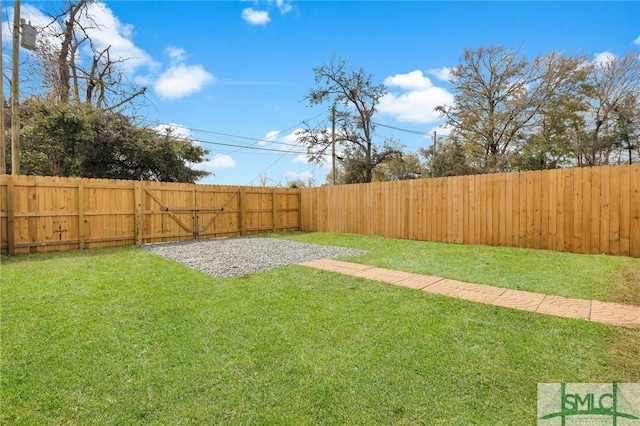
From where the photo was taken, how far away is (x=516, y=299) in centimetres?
311

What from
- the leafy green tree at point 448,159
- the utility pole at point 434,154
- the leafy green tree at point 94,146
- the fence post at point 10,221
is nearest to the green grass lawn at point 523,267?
the fence post at point 10,221

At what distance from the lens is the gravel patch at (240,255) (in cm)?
475

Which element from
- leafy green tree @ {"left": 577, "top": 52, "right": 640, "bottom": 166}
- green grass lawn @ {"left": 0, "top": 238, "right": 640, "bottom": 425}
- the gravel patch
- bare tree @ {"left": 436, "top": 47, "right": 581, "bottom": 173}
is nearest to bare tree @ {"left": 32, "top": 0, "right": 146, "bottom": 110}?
the gravel patch

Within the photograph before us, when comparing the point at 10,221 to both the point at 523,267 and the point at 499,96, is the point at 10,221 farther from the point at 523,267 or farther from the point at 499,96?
the point at 499,96

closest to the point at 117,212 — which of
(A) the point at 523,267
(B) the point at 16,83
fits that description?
(B) the point at 16,83

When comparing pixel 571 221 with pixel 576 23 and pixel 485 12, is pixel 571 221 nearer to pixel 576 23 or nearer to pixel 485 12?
pixel 485 12

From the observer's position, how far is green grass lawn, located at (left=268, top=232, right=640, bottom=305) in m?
3.47

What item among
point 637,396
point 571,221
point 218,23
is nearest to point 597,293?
point 637,396

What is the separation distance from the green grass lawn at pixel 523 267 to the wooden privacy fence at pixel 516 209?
1.23 feet

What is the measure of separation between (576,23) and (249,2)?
26.9 ft

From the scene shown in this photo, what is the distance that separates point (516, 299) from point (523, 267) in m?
1.74

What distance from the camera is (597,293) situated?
129 inches

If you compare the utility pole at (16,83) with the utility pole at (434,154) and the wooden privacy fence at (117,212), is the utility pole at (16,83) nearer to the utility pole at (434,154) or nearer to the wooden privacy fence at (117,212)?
the wooden privacy fence at (117,212)

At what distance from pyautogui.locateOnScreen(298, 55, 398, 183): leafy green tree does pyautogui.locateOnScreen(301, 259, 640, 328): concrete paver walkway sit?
14.2 meters
